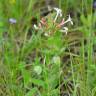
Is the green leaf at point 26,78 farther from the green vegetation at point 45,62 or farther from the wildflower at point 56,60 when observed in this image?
the wildflower at point 56,60

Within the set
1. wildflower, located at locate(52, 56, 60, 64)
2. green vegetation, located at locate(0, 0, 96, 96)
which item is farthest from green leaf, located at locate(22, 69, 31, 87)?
wildflower, located at locate(52, 56, 60, 64)

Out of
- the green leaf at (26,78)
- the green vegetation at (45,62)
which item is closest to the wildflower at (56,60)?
the green vegetation at (45,62)

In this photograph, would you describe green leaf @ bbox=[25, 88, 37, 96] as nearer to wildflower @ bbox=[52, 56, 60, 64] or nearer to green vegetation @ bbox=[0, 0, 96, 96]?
green vegetation @ bbox=[0, 0, 96, 96]

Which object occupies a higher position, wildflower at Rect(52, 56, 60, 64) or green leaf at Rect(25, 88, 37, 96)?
wildflower at Rect(52, 56, 60, 64)

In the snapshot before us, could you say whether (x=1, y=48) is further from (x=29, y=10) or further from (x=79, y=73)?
(x=29, y=10)

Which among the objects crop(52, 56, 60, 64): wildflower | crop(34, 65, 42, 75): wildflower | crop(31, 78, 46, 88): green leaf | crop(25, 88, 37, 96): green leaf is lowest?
crop(25, 88, 37, 96): green leaf

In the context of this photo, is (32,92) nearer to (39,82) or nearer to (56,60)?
(39,82)

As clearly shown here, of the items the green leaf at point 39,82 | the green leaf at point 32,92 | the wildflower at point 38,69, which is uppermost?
the wildflower at point 38,69

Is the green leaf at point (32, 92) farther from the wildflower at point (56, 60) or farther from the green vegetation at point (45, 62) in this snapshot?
the wildflower at point (56, 60)

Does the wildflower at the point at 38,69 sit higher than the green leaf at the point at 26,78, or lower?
higher
